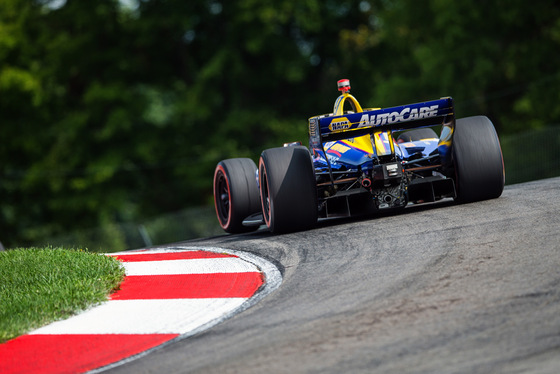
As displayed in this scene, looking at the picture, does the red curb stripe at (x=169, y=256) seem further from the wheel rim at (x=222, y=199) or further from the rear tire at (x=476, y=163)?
the rear tire at (x=476, y=163)

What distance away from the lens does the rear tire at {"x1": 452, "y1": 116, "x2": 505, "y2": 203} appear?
796 cm

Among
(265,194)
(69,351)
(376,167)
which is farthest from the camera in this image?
(265,194)

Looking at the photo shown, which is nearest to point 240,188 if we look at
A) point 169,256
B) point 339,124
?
point 169,256

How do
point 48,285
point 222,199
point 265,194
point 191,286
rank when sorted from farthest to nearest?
point 222,199 → point 265,194 → point 48,285 → point 191,286

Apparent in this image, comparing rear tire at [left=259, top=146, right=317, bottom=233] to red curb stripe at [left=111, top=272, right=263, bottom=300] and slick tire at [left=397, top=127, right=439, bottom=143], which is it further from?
slick tire at [left=397, top=127, right=439, bottom=143]

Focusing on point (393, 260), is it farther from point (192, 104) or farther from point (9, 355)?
point (192, 104)

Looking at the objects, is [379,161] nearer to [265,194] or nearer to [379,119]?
[379,119]

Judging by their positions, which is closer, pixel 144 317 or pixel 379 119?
pixel 144 317

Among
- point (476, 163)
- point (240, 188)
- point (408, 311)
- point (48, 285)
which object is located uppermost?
point (240, 188)

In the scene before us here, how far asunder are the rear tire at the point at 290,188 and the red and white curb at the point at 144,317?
1.02 metres

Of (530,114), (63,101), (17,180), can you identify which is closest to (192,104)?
(63,101)

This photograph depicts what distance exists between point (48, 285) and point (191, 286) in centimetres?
124

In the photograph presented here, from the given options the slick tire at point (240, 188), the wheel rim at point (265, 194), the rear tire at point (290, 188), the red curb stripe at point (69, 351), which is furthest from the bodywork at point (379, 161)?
the red curb stripe at point (69, 351)

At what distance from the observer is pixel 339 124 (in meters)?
7.85
